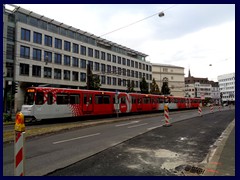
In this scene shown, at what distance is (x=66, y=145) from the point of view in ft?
27.9

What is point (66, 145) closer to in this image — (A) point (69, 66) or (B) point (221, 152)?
(B) point (221, 152)

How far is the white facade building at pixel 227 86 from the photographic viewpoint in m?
115

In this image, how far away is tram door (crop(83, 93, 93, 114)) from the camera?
20625 mm

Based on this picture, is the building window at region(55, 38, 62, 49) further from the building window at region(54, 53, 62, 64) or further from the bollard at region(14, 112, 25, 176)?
the bollard at region(14, 112, 25, 176)

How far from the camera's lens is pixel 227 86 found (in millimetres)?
119812

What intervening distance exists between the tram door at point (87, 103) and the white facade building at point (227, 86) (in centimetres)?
11244

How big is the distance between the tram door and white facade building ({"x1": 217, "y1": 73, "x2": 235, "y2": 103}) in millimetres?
112441

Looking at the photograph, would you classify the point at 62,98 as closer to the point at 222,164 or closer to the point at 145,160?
the point at 145,160

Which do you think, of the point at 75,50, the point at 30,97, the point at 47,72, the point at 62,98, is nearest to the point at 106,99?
the point at 62,98

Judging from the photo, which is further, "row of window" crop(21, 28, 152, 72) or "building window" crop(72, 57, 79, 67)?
"building window" crop(72, 57, 79, 67)

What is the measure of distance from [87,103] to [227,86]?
118880 millimetres

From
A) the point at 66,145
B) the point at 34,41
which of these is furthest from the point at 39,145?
the point at 34,41

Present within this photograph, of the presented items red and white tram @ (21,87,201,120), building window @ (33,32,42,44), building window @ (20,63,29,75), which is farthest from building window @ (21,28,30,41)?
red and white tram @ (21,87,201,120)
